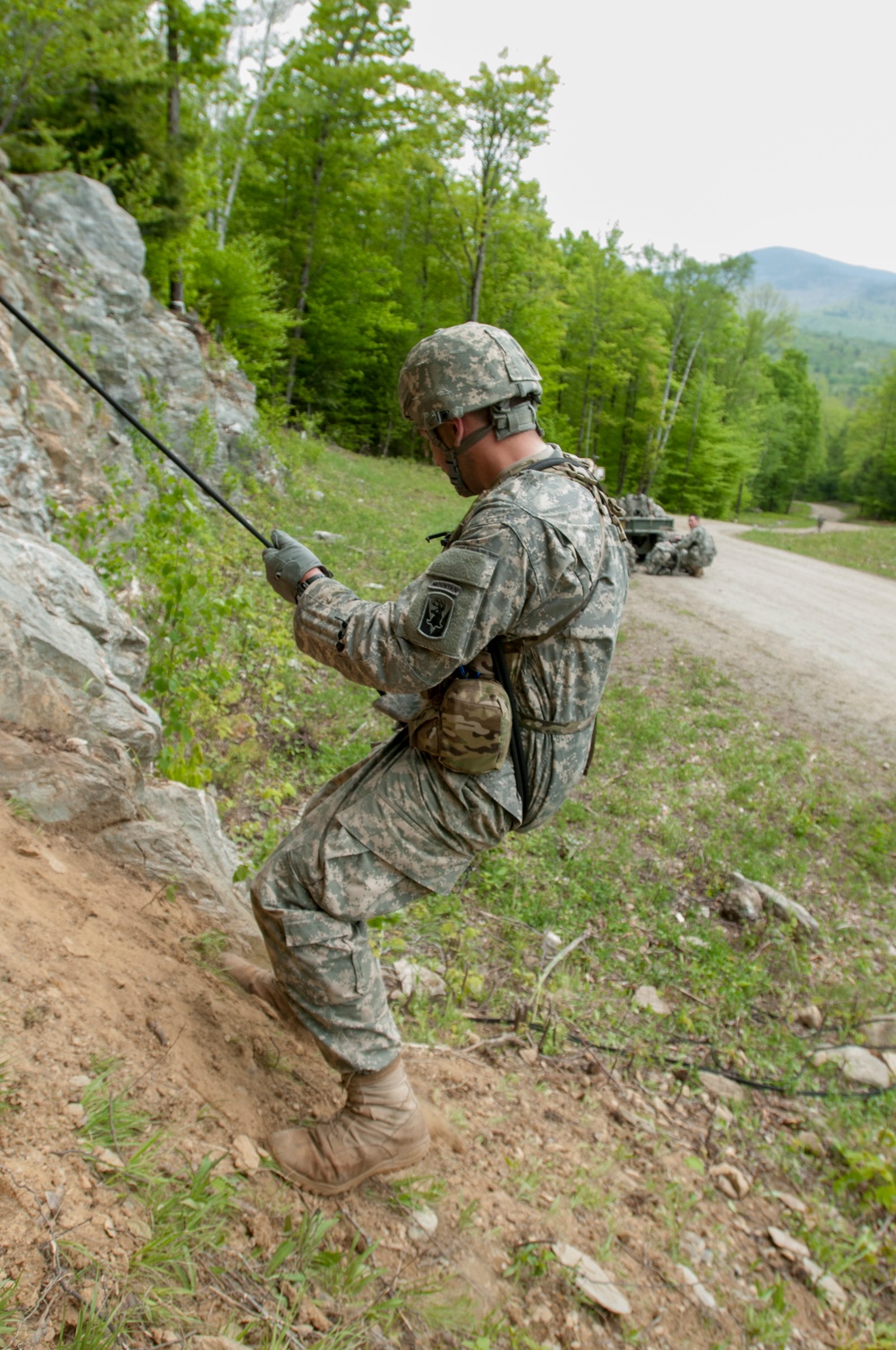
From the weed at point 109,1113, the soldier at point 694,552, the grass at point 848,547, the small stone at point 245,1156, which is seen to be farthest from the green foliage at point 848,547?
the weed at point 109,1113

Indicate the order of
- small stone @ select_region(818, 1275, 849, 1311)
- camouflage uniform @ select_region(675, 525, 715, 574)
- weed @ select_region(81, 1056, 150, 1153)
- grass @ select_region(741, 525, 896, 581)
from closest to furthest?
1. weed @ select_region(81, 1056, 150, 1153)
2. small stone @ select_region(818, 1275, 849, 1311)
3. camouflage uniform @ select_region(675, 525, 715, 574)
4. grass @ select_region(741, 525, 896, 581)

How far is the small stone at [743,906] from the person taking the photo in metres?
4.90

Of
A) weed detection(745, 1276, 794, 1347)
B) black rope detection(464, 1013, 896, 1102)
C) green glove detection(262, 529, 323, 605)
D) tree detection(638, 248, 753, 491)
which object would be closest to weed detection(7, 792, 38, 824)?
green glove detection(262, 529, 323, 605)

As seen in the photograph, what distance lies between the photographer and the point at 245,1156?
2.14 metres

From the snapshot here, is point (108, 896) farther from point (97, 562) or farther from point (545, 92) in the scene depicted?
point (545, 92)

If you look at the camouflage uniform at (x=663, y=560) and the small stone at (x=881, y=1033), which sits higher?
the camouflage uniform at (x=663, y=560)

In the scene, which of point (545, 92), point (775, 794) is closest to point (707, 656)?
point (775, 794)

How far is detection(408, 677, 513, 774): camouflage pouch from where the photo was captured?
81.5 inches

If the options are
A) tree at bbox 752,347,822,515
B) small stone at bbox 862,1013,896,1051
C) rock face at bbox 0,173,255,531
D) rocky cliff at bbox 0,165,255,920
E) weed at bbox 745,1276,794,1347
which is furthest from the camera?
tree at bbox 752,347,822,515

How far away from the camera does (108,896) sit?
2777 mm

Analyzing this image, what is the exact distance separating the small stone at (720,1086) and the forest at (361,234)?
9.71m

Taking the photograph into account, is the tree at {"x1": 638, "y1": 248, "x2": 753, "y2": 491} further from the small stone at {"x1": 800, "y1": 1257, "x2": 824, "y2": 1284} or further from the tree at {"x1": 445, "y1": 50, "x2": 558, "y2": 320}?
the small stone at {"x1": 800, "y1": 1257, "x2": 824, "y2": 1284}

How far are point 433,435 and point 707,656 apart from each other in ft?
26.4

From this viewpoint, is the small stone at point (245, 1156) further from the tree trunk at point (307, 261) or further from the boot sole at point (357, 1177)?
the tree trunk at point (307, 261)
